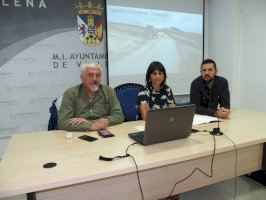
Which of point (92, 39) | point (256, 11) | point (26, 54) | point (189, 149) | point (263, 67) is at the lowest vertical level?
point (189, 149)

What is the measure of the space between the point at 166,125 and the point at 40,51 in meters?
2.29

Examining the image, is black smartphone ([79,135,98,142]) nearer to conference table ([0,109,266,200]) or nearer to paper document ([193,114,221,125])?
conference table ([0,109,266,200])

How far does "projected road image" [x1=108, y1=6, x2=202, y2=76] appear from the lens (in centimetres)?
354

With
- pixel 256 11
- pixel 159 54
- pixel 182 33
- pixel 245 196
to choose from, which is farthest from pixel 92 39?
→ pixel 245 196

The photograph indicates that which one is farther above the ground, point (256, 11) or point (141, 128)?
point (256, 11)

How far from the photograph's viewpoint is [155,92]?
7.73 ft

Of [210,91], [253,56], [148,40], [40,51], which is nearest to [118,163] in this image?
[210,91]

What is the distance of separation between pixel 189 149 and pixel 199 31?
3.14 m

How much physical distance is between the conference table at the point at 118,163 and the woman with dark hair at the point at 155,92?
0.41m

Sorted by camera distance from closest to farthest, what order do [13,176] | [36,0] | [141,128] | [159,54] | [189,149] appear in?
[13,176] < [189,149] < [141,128] < [36,0] < [159,54]

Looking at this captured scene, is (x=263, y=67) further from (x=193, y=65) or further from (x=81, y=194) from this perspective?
(x=81, y=194)

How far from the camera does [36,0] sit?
10.00ft

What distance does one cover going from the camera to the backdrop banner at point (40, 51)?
3004 mm

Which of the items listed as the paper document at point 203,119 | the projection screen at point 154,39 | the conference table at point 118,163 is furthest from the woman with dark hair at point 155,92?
the projection screen at point 154,39
